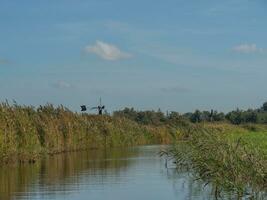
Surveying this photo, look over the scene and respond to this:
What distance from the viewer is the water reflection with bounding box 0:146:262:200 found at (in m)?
22.3

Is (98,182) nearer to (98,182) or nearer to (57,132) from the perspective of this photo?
(98,182)

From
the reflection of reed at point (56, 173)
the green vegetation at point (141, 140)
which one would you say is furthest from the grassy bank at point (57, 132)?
the reflection of reed at point (56, 173)

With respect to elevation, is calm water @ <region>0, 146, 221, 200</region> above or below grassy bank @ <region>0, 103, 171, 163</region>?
below

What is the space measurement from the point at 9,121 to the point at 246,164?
67.0 feet

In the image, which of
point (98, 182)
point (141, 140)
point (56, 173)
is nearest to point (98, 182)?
point (98, 182)

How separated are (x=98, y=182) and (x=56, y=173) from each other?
4729 millimetres

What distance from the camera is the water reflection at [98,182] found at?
22.3 metres

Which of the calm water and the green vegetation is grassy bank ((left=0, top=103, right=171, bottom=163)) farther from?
the calm water

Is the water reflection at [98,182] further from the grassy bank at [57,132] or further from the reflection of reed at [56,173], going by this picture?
the grassy bank at [57,132]

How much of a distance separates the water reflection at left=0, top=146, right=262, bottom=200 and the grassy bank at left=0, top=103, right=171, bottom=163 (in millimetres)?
1550

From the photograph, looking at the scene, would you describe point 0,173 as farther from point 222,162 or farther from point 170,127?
point 170,127

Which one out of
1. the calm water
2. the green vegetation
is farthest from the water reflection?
the green vegetation

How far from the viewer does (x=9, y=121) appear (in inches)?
1449

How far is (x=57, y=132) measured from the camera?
4784cm
